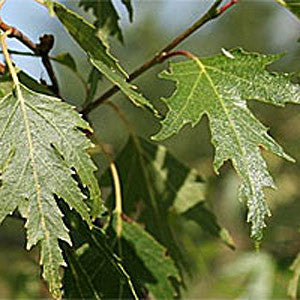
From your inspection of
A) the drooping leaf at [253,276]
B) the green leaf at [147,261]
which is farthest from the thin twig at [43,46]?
the drooping leaf at [253,276]

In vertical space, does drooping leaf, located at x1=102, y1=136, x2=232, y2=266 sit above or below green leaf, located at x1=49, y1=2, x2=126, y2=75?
below

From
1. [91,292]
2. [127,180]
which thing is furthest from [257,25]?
[91,292]

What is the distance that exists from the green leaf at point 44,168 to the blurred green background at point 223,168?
180mm

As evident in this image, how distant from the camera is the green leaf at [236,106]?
2.66 ft

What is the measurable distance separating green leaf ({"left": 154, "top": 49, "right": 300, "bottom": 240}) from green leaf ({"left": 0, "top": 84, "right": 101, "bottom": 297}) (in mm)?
106

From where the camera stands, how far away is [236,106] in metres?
0.87

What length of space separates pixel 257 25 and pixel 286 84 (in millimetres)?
3669

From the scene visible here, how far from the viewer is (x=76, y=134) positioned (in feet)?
2.58

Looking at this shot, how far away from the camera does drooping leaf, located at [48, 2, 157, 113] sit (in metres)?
0.82

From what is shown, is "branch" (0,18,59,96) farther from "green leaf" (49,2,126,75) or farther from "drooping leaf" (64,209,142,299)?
"drooping leaf" (64,209,142,299)

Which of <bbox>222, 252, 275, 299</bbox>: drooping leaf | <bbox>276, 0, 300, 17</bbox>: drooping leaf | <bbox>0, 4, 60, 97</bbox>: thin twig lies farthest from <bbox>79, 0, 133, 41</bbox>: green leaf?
<bbox>222, 252, 275, 299</bbox>: drooping leaf

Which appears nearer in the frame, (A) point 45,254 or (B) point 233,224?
(A) point 45,254

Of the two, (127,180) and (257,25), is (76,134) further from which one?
(257,25)

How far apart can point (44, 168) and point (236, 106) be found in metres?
0.24
